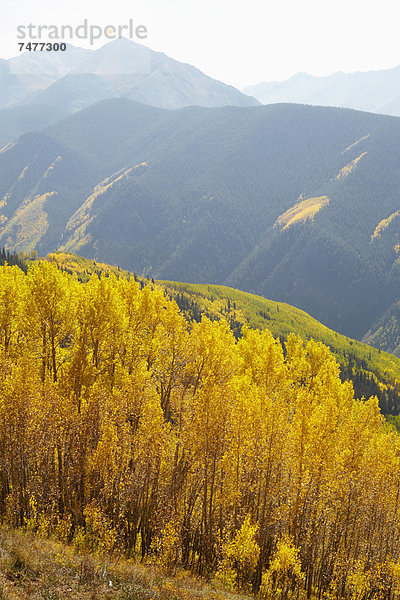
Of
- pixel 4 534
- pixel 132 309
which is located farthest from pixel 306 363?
pixel 4 534

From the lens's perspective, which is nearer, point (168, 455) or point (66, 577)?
point (66, 577)

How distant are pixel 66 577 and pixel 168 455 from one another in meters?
13.1

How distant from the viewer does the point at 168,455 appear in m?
32.5

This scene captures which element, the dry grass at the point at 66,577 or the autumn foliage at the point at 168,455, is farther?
the autumn foliage at the point at 168,455

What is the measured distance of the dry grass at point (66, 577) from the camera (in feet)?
61.2

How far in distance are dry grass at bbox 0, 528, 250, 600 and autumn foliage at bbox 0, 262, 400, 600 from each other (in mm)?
2989

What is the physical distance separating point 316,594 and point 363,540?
298 inches

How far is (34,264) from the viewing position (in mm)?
37219

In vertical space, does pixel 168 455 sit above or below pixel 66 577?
above

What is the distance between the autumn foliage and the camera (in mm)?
29047

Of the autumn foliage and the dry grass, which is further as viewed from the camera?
the autumn foliage

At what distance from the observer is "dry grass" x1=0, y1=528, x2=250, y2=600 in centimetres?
1864

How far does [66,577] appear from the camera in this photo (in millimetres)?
20266

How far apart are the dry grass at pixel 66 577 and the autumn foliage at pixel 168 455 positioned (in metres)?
2.99
